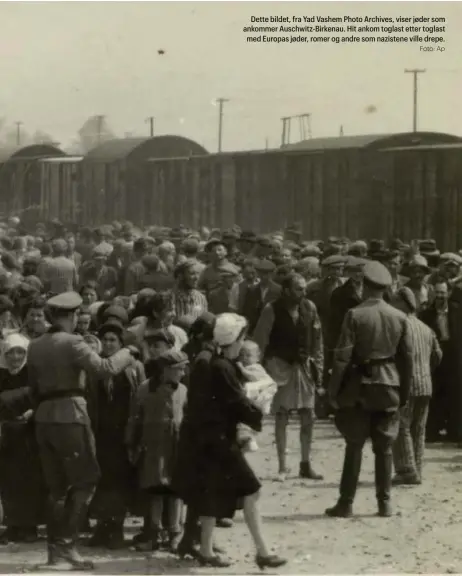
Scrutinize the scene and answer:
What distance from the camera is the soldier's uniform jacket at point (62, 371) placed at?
648cm

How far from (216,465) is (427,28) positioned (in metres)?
4.02

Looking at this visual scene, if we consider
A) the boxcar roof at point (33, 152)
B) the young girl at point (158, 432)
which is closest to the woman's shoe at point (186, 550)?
the young girl at point (158, 432)

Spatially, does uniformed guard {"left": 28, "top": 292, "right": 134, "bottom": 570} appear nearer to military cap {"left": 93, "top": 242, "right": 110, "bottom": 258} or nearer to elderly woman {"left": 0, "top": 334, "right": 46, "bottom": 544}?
elderly woman {"left": 0, "top": 334, "right": 46, "bottom": 544}

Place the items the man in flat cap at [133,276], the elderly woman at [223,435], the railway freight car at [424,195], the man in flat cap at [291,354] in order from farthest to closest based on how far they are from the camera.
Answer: the railway freight car at [424,195], the man in flat cap at [133,276], the man in flat cap at [291,354], the elderly woman at [223,435]

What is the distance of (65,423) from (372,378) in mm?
2093

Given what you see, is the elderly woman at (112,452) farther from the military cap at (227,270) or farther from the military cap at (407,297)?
the military cap at (227,270)

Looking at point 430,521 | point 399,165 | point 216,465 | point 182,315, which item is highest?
point 399,165

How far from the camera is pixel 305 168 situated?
23047 millimetres

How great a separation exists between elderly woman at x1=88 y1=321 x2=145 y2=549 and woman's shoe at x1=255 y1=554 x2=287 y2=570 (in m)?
0.92

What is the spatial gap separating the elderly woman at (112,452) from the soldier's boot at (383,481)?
1.65m

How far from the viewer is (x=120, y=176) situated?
29875mm

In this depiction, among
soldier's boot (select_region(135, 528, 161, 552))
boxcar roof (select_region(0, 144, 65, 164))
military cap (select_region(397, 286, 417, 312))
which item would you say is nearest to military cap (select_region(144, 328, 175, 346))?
soldier's boot (select_region(135, 528, 161, 552))

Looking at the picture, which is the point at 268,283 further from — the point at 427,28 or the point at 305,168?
the point at 305,168

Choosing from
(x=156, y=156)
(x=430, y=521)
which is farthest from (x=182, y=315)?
(x=156, y=156)
